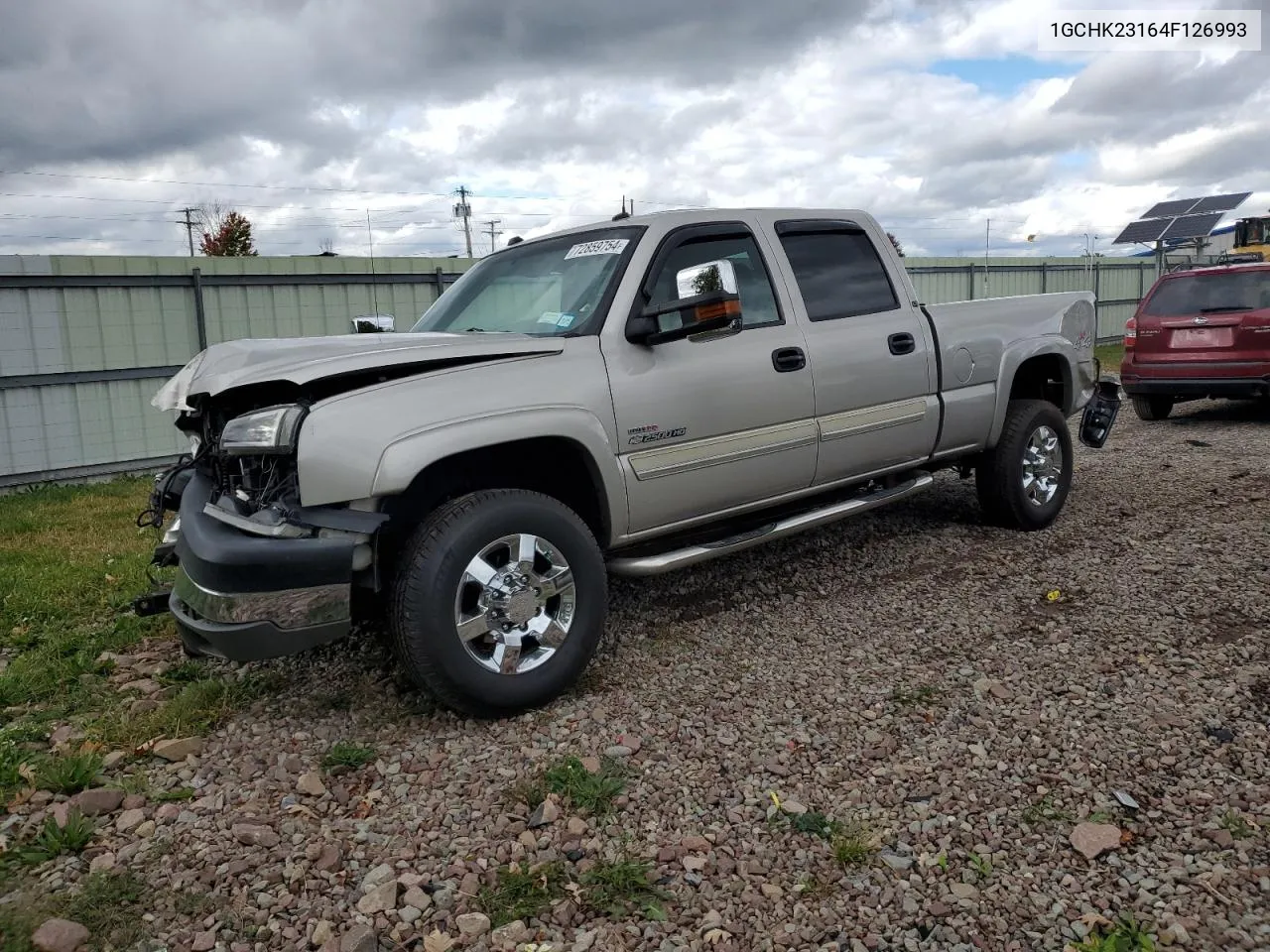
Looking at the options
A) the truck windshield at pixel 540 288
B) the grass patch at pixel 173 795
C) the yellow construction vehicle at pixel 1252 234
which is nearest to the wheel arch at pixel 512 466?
the truck windshield at pixel 540 288

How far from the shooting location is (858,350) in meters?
4.77

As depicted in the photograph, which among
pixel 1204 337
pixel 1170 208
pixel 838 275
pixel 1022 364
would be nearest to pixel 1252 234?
pixel 1170 208

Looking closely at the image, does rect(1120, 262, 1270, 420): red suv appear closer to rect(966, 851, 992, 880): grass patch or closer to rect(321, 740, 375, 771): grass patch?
rect(966, 851, 992, 880): grass patch

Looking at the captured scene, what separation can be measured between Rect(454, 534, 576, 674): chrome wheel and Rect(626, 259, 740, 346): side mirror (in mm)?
990

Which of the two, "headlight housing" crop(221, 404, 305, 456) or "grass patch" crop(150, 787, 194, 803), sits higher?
"headlight housing" crop(221, 404, 305, 456)

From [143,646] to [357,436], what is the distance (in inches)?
90.1

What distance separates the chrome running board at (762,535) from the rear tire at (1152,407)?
6.58 m

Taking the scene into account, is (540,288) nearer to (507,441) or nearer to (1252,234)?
(507,441)

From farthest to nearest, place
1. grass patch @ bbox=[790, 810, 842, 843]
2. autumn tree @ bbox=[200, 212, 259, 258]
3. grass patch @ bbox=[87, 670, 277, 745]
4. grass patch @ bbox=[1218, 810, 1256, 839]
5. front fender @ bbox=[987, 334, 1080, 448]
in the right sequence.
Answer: autumn tree @ bbox=[200, 212, 259, 258], front fender @ bbox=[987, 334, 1080, 448], grass patch @ bbox=[87, 670, 277, 745], grass patch @ bbox=[790, 810, 842, 843], grass patch @ bbox=[1218, 810, 1256, 839]

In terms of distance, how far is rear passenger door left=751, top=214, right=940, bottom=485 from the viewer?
4.66 metres

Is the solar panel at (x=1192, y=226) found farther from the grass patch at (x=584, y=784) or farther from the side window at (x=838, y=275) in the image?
the grass patch at (x=584, y=784)

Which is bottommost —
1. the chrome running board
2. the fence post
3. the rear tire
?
the rear tire

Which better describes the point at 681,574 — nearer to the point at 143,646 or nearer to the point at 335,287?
the point at 143,646


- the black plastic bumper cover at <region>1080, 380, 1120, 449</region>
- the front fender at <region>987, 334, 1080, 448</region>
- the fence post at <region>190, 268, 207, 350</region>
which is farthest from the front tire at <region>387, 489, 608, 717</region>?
the fence post at <region>190, 268, 207, 350</region>
